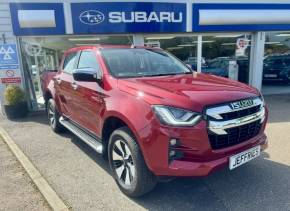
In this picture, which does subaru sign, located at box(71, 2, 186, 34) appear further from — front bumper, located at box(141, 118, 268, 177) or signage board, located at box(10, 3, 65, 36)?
front bumper, located at box(141, 118, 268, 177)

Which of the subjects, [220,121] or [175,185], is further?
[175,185]

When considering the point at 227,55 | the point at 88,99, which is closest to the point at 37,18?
the point at 88,99

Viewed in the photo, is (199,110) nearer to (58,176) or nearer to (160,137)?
(160,137)

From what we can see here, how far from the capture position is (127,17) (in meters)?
8.47

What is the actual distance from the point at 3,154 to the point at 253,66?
900cm

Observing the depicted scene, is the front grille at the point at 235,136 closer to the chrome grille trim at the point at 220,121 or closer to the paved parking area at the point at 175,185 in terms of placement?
the chrome grille trim at the point at 220,121

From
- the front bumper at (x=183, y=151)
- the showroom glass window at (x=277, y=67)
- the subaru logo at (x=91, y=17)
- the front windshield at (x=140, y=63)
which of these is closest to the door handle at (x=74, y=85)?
the front windshield at (x=140, y=63)

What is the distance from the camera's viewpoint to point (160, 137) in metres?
2.68

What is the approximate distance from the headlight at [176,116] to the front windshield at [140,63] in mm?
1174

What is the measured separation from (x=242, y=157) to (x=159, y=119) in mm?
1118

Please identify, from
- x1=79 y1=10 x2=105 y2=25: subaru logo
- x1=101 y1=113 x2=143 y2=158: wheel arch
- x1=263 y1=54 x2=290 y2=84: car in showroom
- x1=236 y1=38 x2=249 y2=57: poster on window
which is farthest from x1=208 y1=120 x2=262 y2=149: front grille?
x1=263 y1=54 x2=290 y2=84: car in showroom

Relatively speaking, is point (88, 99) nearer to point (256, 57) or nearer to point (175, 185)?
point (175, 185)

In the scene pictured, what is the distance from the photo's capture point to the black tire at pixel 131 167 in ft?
9.78

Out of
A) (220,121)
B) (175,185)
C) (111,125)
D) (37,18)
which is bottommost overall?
(175,185)
